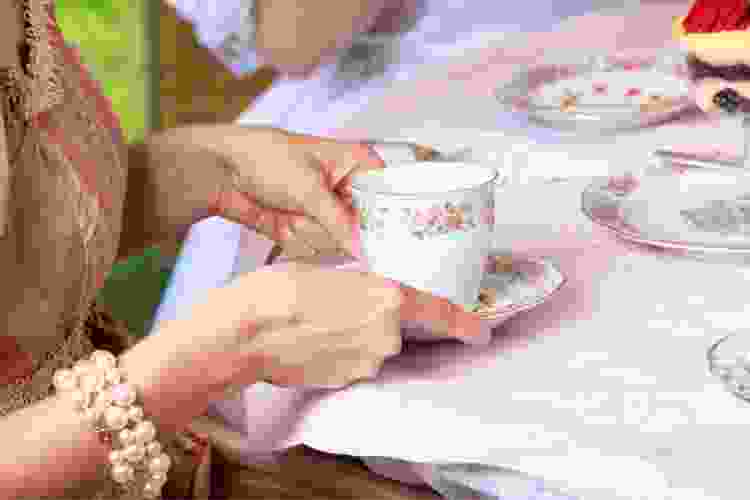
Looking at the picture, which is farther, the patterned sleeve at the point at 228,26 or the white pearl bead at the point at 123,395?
the patterned sleeve at the point at 228,26

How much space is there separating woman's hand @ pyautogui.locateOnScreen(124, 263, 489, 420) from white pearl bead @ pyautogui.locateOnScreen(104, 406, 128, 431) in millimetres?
22

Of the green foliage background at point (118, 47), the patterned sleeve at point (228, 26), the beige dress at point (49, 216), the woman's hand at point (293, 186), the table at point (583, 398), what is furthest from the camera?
the green foliage background at point (118, 47)

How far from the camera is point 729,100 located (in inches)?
41.7

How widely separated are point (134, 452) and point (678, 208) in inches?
18.6

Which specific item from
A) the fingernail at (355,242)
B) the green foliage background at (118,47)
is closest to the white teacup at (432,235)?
the fingernail at (355,242)

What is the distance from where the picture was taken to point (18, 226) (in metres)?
0.88

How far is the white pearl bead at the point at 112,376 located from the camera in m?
0.75

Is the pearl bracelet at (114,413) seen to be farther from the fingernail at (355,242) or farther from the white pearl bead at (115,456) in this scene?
the fingernail at (355,242)

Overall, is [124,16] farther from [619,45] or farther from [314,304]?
Result: [314,304]

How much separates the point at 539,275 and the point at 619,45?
2.38 ft

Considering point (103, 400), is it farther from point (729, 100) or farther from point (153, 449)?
point (729, 100)

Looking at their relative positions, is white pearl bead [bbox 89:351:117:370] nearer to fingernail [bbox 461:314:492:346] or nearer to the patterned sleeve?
fingernail [bbox 461:314:492:346]

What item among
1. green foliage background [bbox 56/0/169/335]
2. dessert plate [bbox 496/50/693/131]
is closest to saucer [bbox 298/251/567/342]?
dessert plate [bbox 496/50/693/131]

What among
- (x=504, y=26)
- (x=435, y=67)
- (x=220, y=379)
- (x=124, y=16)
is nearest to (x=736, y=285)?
(x=220, y=379)
